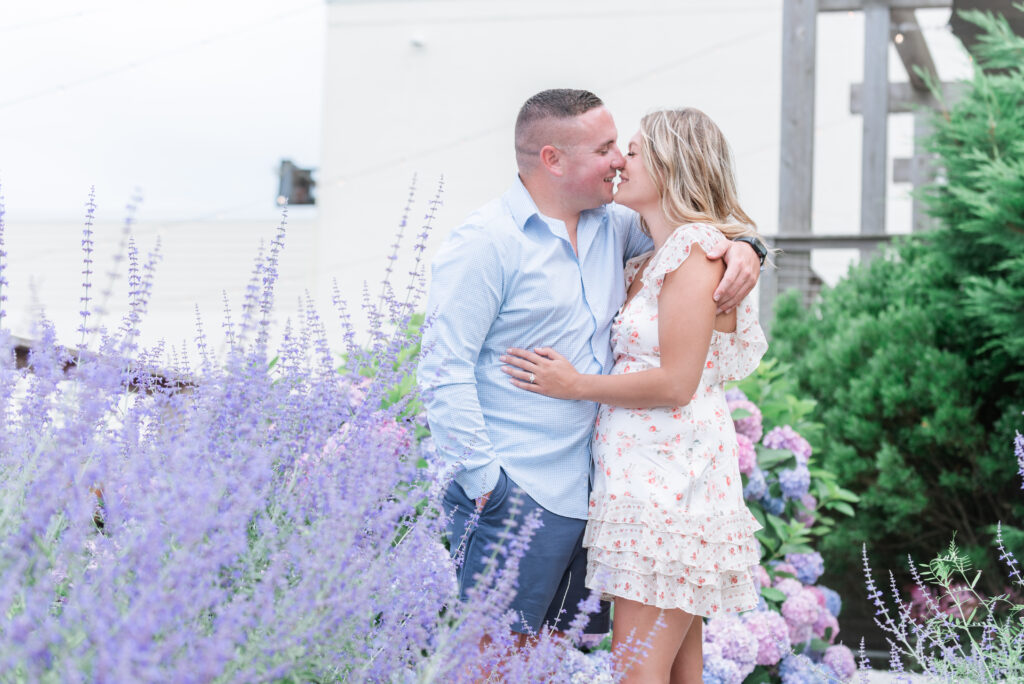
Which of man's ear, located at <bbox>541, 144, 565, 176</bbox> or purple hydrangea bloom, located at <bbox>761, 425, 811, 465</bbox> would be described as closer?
man's ear, located at <bbox>541, 144, 565, 176</bbox>

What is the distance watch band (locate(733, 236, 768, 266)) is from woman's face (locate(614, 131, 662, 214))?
0.22 meters

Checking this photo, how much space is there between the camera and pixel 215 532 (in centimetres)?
113

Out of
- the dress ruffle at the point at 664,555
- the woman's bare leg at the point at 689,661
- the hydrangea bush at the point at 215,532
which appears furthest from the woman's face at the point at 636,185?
the woman's bare leg at the point at 689,661

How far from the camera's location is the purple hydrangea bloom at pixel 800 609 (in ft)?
10.3

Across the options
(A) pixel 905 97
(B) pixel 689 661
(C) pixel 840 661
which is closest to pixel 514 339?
(B) pixel 689 661

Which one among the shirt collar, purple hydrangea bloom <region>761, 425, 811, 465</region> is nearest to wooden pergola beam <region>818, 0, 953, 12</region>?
purple hydrangea bloom <region>761, 425, 811, 465</region>

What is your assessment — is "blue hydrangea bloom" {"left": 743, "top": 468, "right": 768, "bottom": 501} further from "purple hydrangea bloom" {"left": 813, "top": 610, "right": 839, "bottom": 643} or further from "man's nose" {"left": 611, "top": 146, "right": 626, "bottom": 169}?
"man's nose" {"left": 611, "top": 146, "right": 626, "bottom": 169}

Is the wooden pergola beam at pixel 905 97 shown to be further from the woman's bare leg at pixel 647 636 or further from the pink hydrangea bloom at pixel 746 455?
the woman's bare leg at pixel 647 636

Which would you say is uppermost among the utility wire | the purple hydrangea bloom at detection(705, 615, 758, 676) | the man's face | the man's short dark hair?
the utility wire

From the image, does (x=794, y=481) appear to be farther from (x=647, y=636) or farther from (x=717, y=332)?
(x=647, y=636)

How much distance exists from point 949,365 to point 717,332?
96.9 inches

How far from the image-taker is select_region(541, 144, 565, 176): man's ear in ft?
7.55

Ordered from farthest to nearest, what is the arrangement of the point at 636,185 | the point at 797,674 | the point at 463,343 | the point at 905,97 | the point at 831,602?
the point at 905,97 → the point at 831,602 → the point at 797,674 → the point at 636,185 → the point at 463,343

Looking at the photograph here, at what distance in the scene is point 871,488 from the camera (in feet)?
14.2
